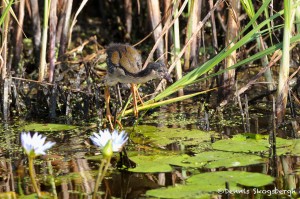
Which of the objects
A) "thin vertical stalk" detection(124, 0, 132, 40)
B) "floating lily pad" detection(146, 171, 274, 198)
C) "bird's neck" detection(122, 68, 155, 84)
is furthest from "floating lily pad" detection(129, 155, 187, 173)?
"thin vertical stalk" detection(124, 0, 132, 40)

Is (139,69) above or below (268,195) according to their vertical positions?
above

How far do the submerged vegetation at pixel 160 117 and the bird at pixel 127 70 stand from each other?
16mm

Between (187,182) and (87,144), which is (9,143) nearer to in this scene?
(87,144)

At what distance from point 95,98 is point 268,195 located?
292cm

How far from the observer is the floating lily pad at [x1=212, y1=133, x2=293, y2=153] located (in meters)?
5.43

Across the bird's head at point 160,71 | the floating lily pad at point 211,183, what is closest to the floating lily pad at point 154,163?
the floating lily pad at point 211,183

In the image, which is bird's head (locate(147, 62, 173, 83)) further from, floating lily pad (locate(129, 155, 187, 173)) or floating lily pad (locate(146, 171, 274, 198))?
floating lily pad (locate(146, 171, 274, 198))

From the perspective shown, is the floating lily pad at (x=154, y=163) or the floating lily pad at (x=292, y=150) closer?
the floating lily pad at (x=154, y=163)

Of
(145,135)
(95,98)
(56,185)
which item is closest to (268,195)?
(56,185)

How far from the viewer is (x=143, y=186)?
4879 millimetres

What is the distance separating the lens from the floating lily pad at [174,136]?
596cm

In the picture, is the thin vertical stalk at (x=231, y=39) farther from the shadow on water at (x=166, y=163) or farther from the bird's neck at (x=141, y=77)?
the bird's neck at (x=141, y=77)

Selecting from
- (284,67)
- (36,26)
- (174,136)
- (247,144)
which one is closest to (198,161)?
(247,144)

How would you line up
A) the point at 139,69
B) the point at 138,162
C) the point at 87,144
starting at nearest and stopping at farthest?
the point at 138,162, the point at 87,144, the point at 139,69
